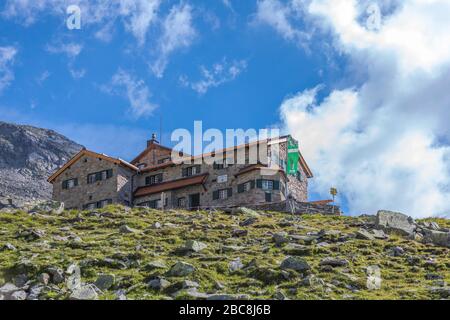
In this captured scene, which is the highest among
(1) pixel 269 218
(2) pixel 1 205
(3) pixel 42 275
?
(2) pixel 1 205

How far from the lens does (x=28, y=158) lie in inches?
7195

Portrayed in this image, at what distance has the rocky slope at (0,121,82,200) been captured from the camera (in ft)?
534

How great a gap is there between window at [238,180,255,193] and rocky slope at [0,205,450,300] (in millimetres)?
18382

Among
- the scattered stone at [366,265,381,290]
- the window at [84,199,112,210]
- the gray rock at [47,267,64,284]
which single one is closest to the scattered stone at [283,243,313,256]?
the scattered stone at [366,265,381,290]

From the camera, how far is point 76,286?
34.2 metres

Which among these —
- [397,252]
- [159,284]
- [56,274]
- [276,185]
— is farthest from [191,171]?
[159,284]

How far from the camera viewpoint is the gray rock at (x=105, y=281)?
3398 centimetres

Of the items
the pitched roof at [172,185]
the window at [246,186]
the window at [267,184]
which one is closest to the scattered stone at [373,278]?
the window at [267,184]

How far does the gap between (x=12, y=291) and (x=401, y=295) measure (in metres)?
16.1

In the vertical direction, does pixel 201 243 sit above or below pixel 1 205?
below

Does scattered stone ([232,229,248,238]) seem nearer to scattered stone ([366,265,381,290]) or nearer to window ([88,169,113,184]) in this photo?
scattered stone ([366,265,381,290])

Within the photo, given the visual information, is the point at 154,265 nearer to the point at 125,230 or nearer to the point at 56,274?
the point at 56,274
